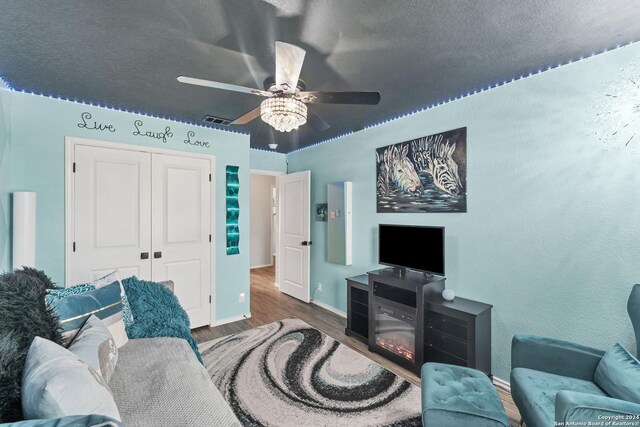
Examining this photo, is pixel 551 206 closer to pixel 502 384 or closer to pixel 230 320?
pixel 502 384

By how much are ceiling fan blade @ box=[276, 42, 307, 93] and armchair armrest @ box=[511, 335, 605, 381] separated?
223 centimetres

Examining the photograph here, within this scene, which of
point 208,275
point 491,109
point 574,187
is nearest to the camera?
point 574,187

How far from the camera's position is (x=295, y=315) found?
3.87m

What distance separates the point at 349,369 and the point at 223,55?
2.75 metres

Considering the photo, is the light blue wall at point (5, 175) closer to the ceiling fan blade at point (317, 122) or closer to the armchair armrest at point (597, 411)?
the ceiling fan blade at point (317, 122)

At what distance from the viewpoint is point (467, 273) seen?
260 cm

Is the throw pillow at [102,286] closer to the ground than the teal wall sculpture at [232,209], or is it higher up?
closer to the ground

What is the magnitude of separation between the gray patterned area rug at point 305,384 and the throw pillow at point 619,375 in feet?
3.60

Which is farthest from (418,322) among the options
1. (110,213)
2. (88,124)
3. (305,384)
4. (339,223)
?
(88,124)

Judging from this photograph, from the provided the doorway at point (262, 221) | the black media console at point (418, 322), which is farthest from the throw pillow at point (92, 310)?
the doorway at point (262, 221)

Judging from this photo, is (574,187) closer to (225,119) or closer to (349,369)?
(349,369)

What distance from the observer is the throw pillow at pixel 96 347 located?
50.0 inches

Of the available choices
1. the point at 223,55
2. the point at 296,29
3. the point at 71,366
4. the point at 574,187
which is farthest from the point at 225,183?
the point at 574,187

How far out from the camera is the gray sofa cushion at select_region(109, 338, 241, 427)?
46.7 inches
